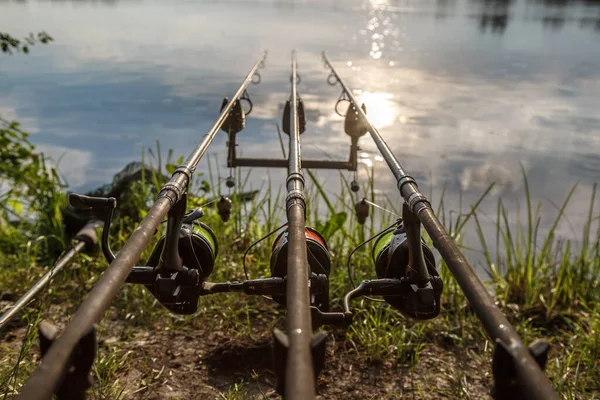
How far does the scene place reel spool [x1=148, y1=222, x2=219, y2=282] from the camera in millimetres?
2150

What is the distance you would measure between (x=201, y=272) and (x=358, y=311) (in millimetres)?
1740

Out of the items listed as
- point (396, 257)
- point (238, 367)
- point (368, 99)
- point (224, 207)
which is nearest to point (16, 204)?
point (224, 207)

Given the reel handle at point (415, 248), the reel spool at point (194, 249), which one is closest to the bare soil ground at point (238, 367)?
the reel spool at point (194, 249)

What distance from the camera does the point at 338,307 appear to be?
396 centimetres

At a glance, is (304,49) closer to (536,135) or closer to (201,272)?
(536,135)

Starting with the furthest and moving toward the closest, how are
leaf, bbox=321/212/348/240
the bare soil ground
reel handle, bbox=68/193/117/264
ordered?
leaf, bbox=321/212/348/240
the bare soil ground
reel handle, bbox=68/193/117/264

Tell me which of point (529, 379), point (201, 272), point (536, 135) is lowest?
point (536, 135)

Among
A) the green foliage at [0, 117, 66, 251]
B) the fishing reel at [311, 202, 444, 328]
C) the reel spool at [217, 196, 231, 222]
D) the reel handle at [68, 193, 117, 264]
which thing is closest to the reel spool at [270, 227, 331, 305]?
the fishing reel at [311, 202, 444, 328]

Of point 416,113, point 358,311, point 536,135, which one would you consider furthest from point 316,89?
point 358,311

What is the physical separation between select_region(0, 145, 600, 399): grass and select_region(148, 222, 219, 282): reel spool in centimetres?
86

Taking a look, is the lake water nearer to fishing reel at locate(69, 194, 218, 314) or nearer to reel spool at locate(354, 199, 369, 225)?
reel spool at locate(354, 199, 369, 225)

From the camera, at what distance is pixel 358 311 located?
3.71 m

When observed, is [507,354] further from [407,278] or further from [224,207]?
[224,207]

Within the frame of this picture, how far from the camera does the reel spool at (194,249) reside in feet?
7.06
